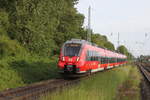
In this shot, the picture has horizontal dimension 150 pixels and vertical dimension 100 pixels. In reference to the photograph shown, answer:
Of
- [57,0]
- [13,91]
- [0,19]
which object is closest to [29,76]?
[13,91]

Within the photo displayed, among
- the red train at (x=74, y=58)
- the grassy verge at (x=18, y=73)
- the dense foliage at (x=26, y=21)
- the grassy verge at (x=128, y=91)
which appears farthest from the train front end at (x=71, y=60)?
the dense foliage at (x=26, y=21)

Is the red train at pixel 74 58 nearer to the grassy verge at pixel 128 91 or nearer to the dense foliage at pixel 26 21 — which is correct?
the grassy verge at pixel 128 91

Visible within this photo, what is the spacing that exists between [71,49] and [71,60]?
3.39ft

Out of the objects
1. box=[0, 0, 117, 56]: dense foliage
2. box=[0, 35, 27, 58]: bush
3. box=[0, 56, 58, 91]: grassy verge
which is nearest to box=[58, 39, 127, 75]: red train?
box=[0, 56, 58, 91]: grassy verge

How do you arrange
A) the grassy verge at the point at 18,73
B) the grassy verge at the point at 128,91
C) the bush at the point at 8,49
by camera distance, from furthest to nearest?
the bush at the point at 8,49
the grassy verge at the point at 18,73
the grassy verge at the point at 128,91

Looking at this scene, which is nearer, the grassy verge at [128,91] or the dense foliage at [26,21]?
the grassy verge at [128,91]

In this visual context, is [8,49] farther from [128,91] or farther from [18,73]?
[128,91]

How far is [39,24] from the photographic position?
28500 mm

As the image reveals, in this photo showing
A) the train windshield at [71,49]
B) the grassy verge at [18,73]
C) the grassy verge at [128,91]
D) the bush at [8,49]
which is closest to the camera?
the grassy verge at [128,91]

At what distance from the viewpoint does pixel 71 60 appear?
20.3 metres

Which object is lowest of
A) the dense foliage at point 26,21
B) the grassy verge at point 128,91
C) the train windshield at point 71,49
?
the grassy verge at point 128,91

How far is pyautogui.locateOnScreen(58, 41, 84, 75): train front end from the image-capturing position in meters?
20.0

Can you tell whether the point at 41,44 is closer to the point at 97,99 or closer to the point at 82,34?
the point at 97,99

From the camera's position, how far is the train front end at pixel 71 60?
20.0 meters
